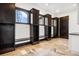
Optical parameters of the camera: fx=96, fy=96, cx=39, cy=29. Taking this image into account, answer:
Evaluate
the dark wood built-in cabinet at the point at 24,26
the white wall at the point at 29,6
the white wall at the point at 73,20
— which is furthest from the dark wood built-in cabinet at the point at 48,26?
the white wall at the point at 73,20

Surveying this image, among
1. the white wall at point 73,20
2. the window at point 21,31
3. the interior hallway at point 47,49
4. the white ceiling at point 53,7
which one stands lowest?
the interior hallway at point 47,49

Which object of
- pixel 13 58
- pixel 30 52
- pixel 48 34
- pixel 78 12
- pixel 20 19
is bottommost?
pixel 13 58

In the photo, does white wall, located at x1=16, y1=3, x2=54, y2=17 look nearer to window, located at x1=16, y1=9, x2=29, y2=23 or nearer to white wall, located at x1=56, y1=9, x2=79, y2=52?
window, located at x1=16, y1=9, x2=29, y2=23

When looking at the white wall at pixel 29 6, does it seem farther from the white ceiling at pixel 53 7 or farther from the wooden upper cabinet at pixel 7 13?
the wooden upper cabinet at pixel 7 13

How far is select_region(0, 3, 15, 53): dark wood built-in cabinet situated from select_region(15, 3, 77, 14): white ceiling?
322mm

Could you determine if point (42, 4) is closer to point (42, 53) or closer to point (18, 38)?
point (18, 38)

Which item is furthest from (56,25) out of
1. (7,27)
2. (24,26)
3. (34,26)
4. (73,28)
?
(7,27)

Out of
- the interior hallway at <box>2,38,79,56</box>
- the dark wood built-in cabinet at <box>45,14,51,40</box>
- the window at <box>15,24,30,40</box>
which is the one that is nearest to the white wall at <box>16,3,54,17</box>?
the dark wood built-in cabinet at <box>45,14,51,40</box>

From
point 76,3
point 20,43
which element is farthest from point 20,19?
point 76,3

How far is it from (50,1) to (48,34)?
0.58 meters

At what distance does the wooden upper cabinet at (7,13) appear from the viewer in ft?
5.27

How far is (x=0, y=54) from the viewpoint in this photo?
1574 millimetres

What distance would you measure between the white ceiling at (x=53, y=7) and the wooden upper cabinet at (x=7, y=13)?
0.27m

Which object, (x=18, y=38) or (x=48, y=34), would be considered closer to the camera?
(x=18, y=38)
